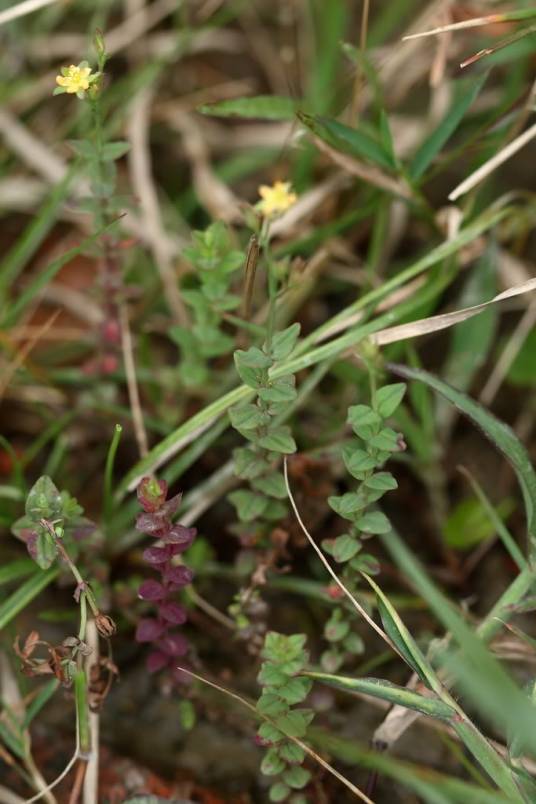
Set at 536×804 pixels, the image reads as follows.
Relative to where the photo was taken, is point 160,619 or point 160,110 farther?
point 160,110

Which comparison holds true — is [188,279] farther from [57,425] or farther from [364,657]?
[364,657]

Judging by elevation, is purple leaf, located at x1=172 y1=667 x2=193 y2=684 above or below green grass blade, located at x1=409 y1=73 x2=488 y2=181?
below

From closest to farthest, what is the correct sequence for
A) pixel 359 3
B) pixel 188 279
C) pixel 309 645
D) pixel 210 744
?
pixel 210 744 → pixel 309 645 → pixel 188 279 → pixel 359 3

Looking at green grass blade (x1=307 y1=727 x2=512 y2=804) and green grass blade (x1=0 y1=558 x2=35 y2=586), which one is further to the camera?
green grass blade (x1=0 y1=558 x2=35 y2=586)

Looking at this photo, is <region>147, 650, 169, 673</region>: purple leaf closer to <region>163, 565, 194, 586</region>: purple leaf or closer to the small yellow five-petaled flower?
<region>163, 565, 194, 586</region>: purple leaf

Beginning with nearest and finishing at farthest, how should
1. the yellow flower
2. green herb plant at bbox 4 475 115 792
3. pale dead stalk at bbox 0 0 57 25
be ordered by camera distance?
green herb plant at bbox 4 475 115 792
the yellow flower
pale dead stalk at bbox 0 0 57 25

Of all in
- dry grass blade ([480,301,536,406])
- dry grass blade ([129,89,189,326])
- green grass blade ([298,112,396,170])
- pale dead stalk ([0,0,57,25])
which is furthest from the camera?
dry grass blade ([129,89,189,326])

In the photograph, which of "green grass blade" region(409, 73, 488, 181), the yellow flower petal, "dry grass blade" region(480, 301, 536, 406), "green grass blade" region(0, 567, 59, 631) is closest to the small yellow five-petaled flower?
the yellow flower petal

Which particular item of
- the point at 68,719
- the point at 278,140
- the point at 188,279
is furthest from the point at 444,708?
the point at 278,140
